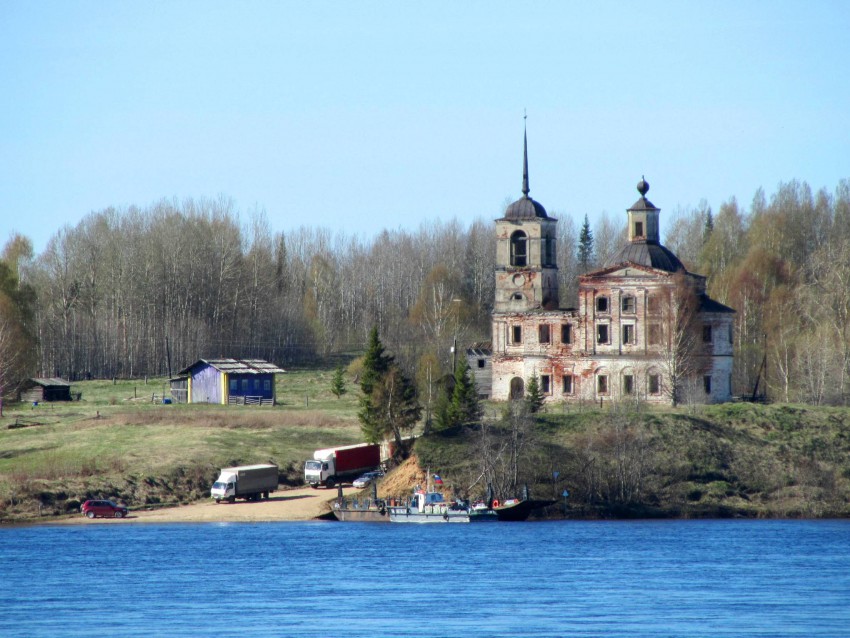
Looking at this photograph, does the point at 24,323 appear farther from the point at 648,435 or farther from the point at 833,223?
the point at 833,223

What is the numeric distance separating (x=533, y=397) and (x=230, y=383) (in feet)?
81.2

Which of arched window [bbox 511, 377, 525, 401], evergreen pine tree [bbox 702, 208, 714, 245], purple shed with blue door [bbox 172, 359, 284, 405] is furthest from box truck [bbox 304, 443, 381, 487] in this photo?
evergreen pine tree [bbox 702, 208, 714, 245]

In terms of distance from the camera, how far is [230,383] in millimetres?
104312

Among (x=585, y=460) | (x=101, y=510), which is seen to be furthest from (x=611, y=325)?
(x=101, y=510)

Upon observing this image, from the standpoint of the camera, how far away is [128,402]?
10612cm

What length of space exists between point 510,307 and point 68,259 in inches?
2298

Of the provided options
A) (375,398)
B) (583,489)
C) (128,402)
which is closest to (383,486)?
(375,398)

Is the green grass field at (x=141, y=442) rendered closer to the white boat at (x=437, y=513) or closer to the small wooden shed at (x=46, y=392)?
the small wooden shed at (x=46, y=392)

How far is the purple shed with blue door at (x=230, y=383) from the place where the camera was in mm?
104250

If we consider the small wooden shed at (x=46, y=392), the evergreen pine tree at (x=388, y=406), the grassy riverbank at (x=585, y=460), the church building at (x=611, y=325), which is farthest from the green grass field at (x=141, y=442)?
the church building at (x=611, y=325)

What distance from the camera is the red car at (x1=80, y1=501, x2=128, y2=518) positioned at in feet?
248

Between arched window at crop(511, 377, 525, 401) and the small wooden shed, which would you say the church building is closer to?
arched window at crop(511, 377, 525, 401)

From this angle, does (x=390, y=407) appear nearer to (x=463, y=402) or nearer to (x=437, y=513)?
(x=463, y=402)

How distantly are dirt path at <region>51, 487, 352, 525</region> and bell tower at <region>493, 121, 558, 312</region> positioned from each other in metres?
21.6
